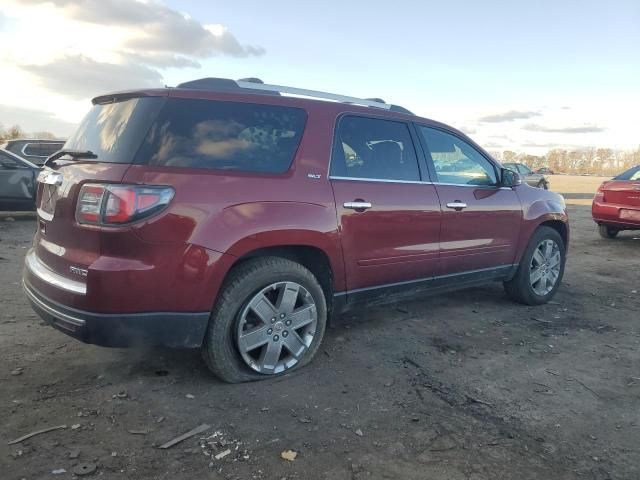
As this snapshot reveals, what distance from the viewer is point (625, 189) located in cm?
925

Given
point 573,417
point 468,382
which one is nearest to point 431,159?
point 468,382

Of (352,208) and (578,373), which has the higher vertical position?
(352,208)

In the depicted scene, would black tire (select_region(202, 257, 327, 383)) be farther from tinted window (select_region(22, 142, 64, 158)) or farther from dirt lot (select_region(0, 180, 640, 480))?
tinted window (select_region(22, 142, 64, 158))

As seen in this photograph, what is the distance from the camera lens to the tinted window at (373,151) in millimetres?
3664

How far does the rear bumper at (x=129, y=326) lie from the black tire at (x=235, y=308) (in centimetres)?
10

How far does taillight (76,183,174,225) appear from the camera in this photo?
2.74 metres

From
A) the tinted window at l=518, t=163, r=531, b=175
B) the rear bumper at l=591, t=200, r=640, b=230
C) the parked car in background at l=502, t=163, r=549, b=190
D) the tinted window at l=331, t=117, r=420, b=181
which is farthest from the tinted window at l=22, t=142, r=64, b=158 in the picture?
the tinted window at l=518, t=163, r=531, b=175

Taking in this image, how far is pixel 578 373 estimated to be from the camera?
3.64 metres

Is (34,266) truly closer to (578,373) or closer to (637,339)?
(578,373)

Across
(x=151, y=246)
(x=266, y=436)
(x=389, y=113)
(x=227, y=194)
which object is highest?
(x=389, y=113)

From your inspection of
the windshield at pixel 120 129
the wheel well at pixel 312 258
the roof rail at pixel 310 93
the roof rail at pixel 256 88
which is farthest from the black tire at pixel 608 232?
the windshield at pixel 120 129

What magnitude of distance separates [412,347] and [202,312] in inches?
70.5

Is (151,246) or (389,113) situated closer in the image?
(151,246)

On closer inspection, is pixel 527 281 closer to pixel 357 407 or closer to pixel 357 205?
pixel 357 205
